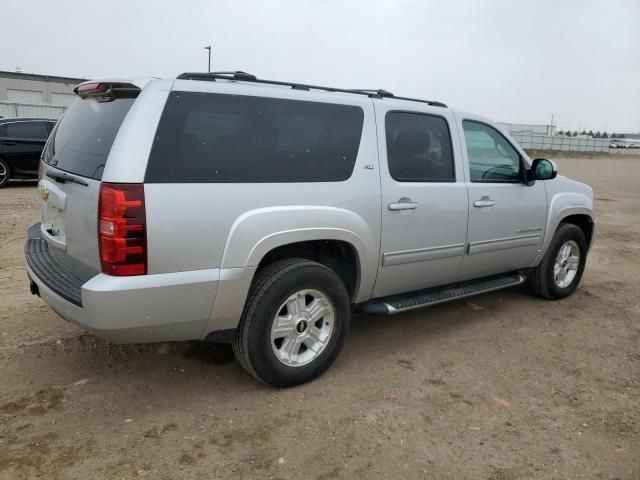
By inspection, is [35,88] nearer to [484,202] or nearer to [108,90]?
[108,90]

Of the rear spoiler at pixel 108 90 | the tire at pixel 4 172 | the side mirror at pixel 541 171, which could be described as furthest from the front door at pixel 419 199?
the tire at pixel 4 172

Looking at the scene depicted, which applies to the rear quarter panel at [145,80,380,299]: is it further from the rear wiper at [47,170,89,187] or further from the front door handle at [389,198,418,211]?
the rear wiper at [47,170,89,187]

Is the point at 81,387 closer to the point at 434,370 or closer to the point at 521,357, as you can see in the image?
the point at 434,370

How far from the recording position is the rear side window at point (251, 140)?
2.85 meters

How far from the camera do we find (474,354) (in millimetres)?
4117

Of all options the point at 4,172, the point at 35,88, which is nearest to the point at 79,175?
the point at 4,172

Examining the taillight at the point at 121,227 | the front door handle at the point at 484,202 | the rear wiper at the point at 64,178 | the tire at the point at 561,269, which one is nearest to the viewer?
the taillight at the point at 121,227

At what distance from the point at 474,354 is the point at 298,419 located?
1648 millimetres

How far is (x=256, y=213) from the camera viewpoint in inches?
120

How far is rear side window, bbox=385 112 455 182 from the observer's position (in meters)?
3.84

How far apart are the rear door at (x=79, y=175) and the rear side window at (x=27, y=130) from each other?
993cm

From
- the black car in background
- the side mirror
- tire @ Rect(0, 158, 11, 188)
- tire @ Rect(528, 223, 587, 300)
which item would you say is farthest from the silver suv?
tire @ Rect(0, 158, 11, 188)

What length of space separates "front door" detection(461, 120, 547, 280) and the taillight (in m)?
2.62

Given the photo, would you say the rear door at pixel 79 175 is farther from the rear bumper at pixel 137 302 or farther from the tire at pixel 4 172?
the tire at pixel 4 172
